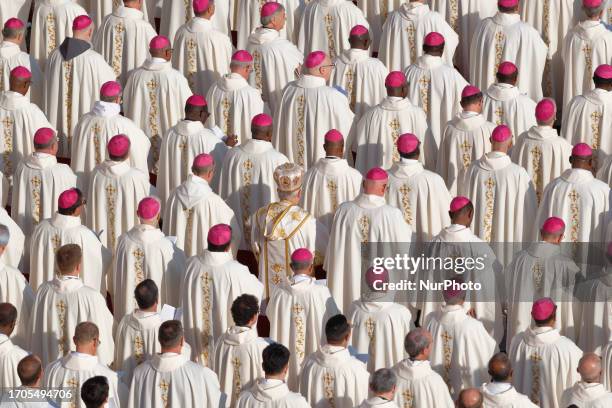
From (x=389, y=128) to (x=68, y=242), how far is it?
338 cm

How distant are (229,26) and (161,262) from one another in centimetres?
467

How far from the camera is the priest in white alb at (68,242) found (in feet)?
60.2

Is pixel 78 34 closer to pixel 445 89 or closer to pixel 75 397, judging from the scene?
pixel 445 89

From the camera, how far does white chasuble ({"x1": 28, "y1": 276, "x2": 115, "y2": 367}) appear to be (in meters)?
17.7

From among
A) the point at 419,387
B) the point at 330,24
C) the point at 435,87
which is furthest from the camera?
the point at 330,24

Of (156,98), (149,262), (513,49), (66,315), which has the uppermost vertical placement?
(513,49)

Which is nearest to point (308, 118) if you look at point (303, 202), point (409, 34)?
point (303, 202)

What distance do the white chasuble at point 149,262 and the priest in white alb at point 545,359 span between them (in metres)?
3.08

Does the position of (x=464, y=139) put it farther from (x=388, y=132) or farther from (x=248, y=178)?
(x=248, y=178)

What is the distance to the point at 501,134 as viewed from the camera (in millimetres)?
18750

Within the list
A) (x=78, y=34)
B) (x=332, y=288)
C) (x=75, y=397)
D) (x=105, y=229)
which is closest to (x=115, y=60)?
(x=78, y=34)

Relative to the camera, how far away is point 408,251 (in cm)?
1866

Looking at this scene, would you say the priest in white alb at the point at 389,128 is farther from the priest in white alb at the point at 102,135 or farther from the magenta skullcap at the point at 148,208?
the magenta skullcap at the point at 148,208

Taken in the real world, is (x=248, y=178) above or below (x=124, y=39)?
below
